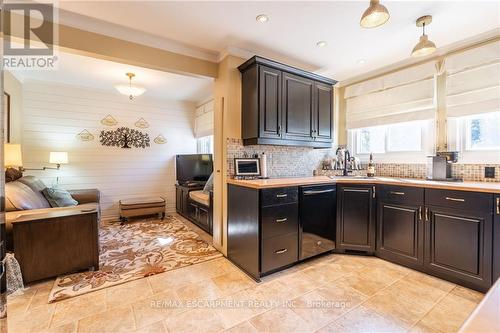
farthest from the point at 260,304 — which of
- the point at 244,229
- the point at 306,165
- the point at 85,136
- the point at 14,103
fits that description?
the point at 14,103

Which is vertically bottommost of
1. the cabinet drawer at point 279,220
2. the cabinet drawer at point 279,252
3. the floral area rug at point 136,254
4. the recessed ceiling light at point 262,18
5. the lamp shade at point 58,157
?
the floral area rug at point 136,254

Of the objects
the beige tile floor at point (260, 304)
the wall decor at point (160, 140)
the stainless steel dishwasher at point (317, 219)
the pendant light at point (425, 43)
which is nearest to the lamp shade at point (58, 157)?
the wall decor at point (160, 140)

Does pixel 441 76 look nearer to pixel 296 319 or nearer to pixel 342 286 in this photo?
pixel 342 286

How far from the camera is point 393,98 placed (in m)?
3.14

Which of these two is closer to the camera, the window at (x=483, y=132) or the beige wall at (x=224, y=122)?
the window at (x=483, y=132)

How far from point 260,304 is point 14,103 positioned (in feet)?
15.3

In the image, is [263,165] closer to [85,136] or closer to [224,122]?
[224,122]

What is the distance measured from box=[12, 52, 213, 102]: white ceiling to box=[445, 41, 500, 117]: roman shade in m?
3.31

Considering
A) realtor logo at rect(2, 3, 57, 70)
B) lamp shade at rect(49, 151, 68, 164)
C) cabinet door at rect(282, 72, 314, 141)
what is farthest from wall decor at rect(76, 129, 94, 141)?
cabinet door at rect(282, 72, 314, 141)

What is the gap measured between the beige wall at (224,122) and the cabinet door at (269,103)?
0.36 meters

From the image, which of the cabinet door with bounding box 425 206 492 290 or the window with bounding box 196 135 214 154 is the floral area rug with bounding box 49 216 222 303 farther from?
the cabinet door with bounding box 425 206 492 290

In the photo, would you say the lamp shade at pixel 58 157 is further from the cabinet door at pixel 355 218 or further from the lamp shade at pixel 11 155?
the cabinet door at pixel 355 218

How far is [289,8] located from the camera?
203cm

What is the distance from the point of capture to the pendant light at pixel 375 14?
1.65m
